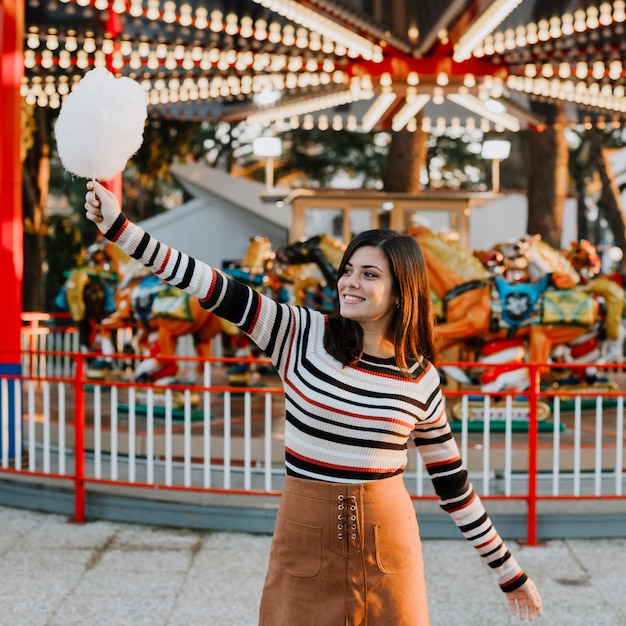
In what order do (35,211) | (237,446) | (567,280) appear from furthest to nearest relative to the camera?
(35,211)
(567,280)
(237,446)

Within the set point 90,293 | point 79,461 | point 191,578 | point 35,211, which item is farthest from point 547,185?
point 191,578

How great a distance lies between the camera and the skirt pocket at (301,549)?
252cm

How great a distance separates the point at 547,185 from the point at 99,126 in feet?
50.7

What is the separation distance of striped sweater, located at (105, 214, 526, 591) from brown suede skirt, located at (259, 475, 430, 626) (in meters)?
0.06

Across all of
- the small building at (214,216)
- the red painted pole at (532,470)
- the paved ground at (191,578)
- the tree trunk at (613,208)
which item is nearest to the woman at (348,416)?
the paved ground at (191,578)

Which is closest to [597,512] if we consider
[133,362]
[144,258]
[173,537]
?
[173,537]

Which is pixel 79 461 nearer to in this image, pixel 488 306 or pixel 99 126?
pixel 488 306

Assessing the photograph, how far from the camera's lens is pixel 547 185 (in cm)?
1708

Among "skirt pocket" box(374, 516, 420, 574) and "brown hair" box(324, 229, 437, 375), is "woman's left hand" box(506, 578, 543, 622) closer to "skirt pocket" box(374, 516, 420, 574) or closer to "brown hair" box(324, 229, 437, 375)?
"skirt pocket" box(374, 516, 420, 574)

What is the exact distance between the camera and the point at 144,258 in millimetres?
2584

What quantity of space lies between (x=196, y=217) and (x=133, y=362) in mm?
11554

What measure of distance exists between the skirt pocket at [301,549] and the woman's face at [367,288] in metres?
0.58

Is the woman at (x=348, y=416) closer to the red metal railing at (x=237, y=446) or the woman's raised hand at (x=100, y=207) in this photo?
the woman's raised hand at (x=100, y=207)

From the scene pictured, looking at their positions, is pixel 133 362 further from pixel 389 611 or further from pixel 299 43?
pixel 389 611
